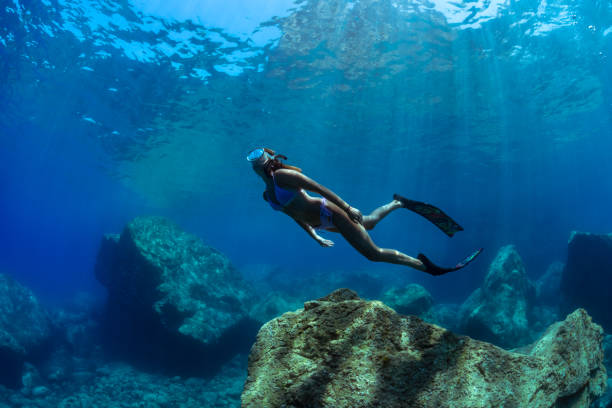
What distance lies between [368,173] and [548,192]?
46.7 meters

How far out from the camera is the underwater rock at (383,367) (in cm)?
192

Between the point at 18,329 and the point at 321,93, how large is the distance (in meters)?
19.6

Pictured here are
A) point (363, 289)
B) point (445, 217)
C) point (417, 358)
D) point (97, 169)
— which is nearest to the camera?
point (417, 358)

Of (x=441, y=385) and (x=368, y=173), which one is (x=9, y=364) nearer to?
(x=441, y=385)

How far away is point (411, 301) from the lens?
10.9 meters

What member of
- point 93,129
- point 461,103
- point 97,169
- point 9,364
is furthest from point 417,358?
point 97,169

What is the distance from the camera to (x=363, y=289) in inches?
952

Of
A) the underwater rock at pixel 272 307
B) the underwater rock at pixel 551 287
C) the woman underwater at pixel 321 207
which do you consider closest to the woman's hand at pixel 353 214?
the woman underwater at pixel 321 207

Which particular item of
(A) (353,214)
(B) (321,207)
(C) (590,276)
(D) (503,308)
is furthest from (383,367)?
(C) (590,276)

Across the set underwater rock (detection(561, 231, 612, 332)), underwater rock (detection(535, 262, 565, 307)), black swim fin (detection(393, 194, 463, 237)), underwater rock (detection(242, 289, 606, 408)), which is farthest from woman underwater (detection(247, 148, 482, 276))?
underwater rock (detection(535, 262, 565, 307))

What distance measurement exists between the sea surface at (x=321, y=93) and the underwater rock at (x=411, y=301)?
34.5 ft

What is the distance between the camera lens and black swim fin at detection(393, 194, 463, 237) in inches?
153

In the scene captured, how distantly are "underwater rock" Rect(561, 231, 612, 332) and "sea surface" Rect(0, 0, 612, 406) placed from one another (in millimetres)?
10212

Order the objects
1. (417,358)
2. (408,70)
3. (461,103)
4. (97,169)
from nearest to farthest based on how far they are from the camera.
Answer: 1. (417,358)
2. (408,70)
3. (461,103)
4. (97,169)
